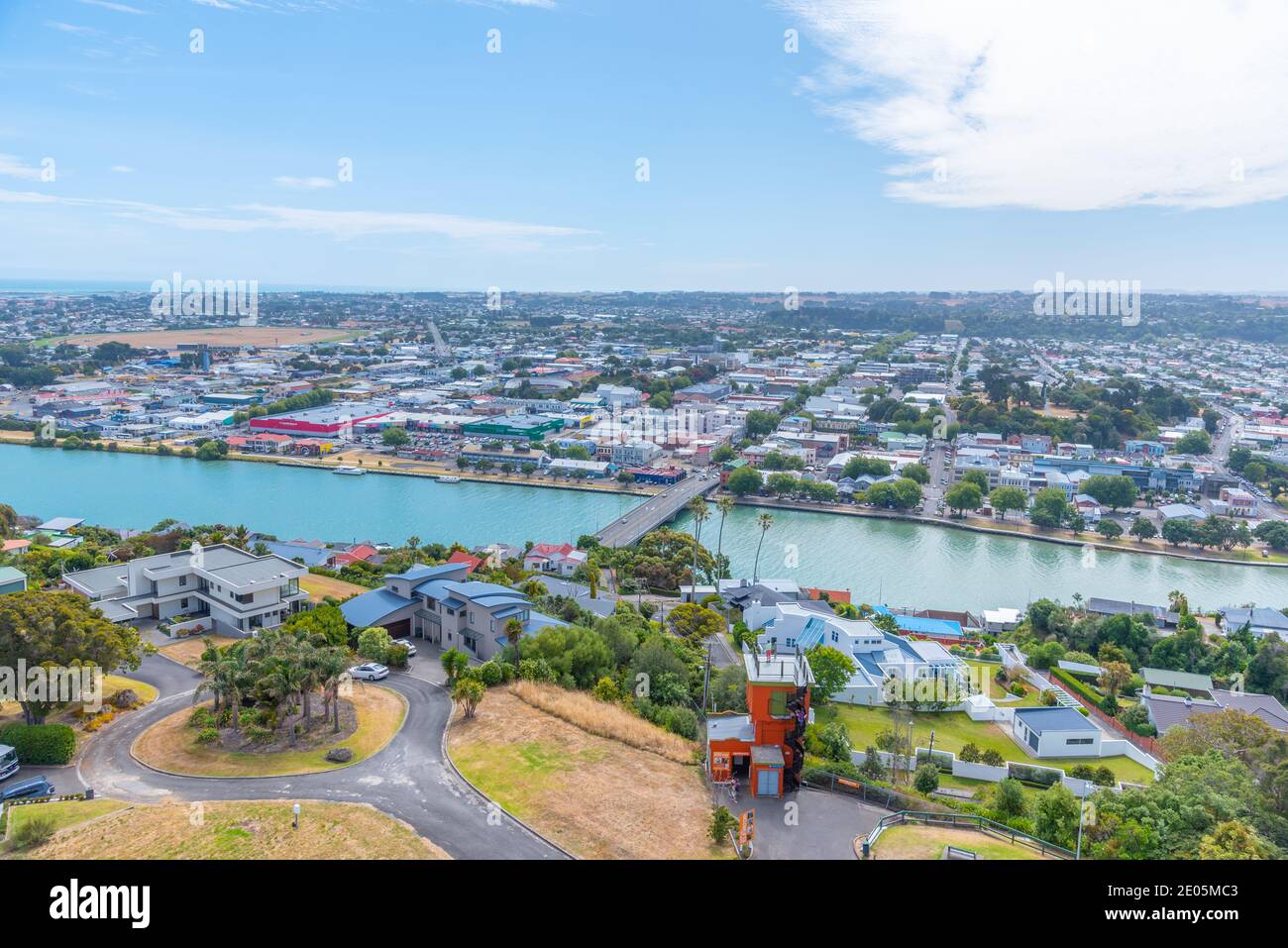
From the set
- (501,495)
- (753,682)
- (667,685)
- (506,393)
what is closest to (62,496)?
(501,495)

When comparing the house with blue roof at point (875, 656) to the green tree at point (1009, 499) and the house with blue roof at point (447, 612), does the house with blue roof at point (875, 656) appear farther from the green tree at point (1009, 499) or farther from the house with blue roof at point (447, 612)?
the green tree at point (1009, 499)

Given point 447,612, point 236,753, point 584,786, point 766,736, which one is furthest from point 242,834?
point 447,612

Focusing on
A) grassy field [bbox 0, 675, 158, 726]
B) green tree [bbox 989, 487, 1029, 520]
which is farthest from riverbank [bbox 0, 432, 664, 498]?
grassy field [bbox 0, 675, 158, 726]

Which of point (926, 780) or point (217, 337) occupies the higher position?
point (217, 337)

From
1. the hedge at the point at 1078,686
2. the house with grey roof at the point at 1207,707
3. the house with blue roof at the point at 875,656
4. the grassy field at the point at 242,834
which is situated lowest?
the hedge at the point at 1078,686

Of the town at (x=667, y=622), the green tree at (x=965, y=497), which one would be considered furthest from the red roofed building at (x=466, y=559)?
the green tree at (x=965, y=497)

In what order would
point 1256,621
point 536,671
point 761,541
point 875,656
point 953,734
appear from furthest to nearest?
1. point 761,541
2. point 1256,621
3. point 875,656
4. point 953,734
5. point 536,671

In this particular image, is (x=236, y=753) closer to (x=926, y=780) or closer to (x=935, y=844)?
(x=935, y=844)
